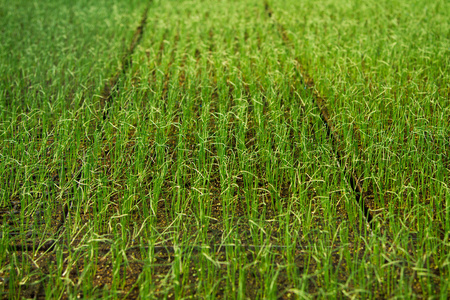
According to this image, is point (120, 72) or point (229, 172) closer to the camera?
point (229, 172)

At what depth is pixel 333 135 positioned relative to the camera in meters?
2.81

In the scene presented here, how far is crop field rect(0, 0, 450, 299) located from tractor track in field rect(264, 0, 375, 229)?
0.02 meters

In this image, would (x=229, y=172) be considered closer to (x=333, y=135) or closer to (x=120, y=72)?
(x=333, y=135)

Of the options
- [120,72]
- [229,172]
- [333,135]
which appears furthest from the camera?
[120,72]

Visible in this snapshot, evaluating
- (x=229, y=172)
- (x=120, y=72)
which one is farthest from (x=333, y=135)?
(x=120, y=72)

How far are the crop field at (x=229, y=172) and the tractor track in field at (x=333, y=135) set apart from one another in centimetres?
2

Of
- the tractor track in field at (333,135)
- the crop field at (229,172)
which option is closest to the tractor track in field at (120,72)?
the crop field at (229,172)

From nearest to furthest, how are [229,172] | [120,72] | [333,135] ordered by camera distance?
[229,172] < [333,135] < [120,72]

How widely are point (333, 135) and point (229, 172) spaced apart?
2.18 ft

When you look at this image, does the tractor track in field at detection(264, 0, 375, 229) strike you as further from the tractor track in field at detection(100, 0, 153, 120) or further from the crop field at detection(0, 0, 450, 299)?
the tractor track in field at detection(100, 0, 153, 120)

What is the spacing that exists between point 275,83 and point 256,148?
3.00 ft

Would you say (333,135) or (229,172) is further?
(333,135)

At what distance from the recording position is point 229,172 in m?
2.62

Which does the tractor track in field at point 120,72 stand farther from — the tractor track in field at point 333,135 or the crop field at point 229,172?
the tractor track in field at point 333,135
